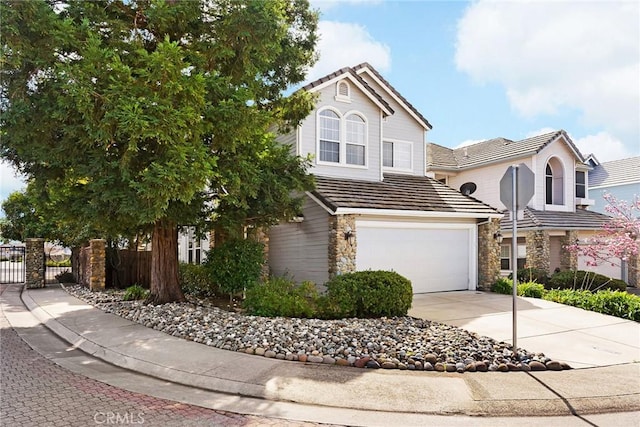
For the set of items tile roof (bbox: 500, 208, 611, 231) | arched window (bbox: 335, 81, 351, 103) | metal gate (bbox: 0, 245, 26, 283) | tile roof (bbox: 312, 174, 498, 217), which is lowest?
metal gate (bbox: 0, 245, 26, 283)

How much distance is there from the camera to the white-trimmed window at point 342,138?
1441 cm

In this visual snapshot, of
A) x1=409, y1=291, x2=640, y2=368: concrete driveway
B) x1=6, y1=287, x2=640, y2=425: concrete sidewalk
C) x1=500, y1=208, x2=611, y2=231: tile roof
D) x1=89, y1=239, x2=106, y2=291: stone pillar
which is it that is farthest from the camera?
x1=500, y1=208, x2=611, y2=231: tile roof

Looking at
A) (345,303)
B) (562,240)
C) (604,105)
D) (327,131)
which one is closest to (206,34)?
(327,131)

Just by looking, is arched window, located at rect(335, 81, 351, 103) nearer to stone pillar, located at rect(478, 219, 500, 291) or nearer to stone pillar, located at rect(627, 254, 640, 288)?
stone pillar, located at rect(478, 219, 500, 291)

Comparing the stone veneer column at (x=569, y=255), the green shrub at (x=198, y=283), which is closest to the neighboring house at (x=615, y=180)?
the stone veneer column at (x=569, y=255)

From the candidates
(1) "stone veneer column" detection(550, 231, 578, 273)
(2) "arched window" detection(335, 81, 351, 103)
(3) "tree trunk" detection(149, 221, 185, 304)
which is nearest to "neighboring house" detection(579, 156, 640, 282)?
(1) "stone veneer column" detection(550, 231, 578, 273)

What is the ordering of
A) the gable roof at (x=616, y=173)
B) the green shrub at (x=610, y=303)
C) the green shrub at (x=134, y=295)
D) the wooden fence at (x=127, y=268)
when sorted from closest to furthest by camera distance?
1. the green shrub at (x=610, y=303)
2. the green shrub at (x=134, y=295)
3. the wooden fence at (x=127, y=268)
4. the gable roof at (x=616, y=173)

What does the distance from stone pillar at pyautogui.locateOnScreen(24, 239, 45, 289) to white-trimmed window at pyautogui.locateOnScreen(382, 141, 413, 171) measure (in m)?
14.1

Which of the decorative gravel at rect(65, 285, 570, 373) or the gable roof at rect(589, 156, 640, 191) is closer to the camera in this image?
the decorative gravel at rect(65, 285, 570, 373)

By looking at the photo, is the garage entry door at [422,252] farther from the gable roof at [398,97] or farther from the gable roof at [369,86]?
the gable roof at [398,97]

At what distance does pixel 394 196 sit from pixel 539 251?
8280 millimetres

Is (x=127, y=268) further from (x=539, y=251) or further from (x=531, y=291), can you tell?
(x=539, y=251)

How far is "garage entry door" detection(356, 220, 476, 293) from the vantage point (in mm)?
13039

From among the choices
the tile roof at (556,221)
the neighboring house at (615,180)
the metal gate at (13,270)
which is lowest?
the metal gate at (13,270)
